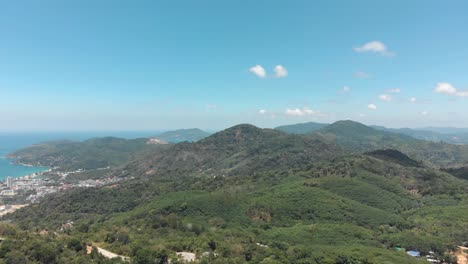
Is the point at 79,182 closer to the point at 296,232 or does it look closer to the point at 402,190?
the point at 296,232

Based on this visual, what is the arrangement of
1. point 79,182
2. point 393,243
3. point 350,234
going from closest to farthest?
point 393,243, point 350,234, point 79,182

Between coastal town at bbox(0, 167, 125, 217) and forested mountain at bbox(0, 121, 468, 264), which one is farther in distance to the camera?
coastal town at bbox(0, 167, 125, 217)

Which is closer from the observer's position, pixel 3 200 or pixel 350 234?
pixel 350 234

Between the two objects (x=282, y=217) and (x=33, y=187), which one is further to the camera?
(x=33, y=187)

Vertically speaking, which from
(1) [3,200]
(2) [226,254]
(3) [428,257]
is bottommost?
(1) [3,200]

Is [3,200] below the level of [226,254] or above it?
below

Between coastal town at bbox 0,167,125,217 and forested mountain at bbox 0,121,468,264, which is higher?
forested mountain at bbox 0,121,468,264

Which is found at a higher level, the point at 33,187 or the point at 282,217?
the point at 282,217

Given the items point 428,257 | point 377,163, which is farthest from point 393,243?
point 377,163
